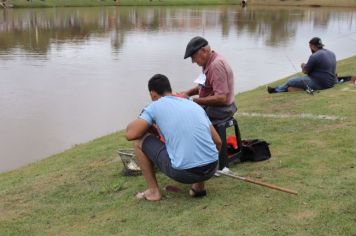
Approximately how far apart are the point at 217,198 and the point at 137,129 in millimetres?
1021

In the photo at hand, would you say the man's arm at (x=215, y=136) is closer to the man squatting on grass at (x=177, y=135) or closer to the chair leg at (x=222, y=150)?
the man squatting on grass at (x=177, y=135)

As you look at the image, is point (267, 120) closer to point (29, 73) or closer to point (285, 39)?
→ point (29, 73)

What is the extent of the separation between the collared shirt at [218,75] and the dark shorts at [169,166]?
0.93 meters

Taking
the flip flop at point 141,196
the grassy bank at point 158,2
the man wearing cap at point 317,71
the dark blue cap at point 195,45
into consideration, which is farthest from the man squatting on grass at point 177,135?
the grassy bank at point 158,2

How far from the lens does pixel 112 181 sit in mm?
5816

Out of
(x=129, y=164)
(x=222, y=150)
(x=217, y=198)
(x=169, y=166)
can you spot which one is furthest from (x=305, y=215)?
(x=129, y=164)

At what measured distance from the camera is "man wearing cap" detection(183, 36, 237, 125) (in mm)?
5070

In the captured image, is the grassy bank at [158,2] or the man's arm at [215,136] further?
the grassy bank at [158,2]

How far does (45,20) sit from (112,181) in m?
35.0

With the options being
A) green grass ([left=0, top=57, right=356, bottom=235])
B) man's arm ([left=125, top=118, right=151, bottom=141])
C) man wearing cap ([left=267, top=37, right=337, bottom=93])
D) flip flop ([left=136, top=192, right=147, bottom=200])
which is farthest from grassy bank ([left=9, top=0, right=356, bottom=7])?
man's arm ([left=125, top=118, right=151, bottom=141])

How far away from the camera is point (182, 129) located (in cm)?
442

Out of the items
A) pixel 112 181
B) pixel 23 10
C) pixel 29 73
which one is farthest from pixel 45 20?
pixel 112 181

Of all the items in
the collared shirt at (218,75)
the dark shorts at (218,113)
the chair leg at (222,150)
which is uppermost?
the collared shirt at (218,75)

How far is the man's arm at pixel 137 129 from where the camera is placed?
14.9 feet
